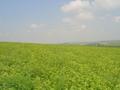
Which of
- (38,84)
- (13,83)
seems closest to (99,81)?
(38,84)

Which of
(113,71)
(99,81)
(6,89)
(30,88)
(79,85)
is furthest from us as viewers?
(113,71)

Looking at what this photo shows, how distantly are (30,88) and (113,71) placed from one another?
8.70 meters

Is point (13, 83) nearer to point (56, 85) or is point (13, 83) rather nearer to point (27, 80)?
point (27, 80)

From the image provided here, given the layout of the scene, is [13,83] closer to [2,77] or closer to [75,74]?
[2,77]

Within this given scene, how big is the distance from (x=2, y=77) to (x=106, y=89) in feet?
18.4

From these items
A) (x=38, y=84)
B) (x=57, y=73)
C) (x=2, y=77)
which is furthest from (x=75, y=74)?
(x=2, y=77)

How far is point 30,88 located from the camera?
13875 millimetres

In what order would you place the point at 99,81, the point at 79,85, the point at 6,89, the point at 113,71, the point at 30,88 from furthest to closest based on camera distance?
the point at 113,71, the point at 99,81, the point at 79,85, the point at 30,88, the point at 6,89

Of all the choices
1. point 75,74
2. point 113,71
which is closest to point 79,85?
point 75,74

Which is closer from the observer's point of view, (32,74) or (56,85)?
(56,85)

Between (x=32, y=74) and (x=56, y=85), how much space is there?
10.3 ft

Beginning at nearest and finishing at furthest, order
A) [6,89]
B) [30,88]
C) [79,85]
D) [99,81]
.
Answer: [6,89] < [30,88] < [79,85] < [99,81]

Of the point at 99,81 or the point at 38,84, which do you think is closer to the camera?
the point at 38,84

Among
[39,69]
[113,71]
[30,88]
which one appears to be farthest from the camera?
[113,71]
